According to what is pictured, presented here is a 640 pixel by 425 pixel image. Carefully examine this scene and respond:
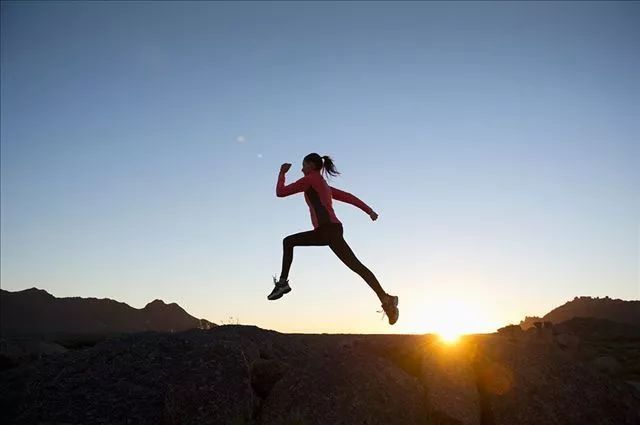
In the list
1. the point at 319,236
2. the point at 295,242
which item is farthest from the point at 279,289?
the point at 319,236

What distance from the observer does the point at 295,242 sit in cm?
860

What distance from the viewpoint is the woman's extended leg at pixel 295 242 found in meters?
8.52

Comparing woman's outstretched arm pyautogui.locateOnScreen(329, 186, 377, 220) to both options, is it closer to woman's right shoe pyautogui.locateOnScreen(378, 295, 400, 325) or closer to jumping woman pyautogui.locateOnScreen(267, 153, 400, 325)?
jumping woman pyautogui.locateOnScreen(267, 153, 400, 325)

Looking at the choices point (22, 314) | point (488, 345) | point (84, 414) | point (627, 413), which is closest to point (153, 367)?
point (84, 414)

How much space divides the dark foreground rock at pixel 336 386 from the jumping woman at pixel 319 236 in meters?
0.85

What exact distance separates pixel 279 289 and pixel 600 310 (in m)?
122

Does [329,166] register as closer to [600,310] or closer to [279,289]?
[279,289]

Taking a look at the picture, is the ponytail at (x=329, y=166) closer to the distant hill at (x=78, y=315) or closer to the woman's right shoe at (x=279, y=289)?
the woman's right shoe at (x=279, y=289)

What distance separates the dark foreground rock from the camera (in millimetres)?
6559

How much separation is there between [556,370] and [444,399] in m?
1.64

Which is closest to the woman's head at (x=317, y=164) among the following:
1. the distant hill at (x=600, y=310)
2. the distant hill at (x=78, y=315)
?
the distant hill at (x=600, y=310)

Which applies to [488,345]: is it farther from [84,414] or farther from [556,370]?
[84,414]

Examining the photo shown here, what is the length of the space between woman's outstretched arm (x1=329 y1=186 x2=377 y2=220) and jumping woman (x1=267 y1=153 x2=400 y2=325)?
0.27 m

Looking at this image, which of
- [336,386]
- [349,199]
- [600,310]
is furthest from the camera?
[600,310]
